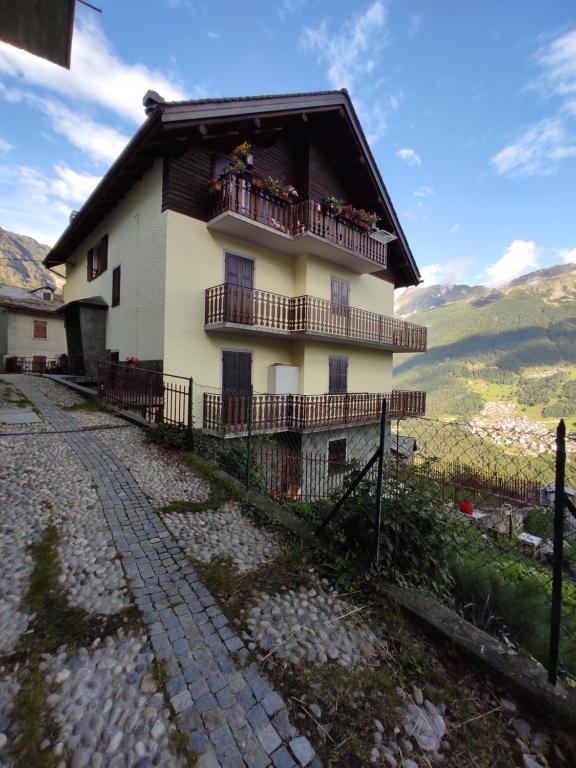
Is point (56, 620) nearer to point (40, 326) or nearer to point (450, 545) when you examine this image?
point (450, 545)

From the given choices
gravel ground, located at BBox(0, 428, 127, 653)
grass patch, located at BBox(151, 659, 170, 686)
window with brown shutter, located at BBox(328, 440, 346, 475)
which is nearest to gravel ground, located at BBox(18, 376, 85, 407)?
gravel ground, located at BBox(0, 428, 127, 653)

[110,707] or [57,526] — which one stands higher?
[57,526]

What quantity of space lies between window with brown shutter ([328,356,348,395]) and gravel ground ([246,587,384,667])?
32.8 ft

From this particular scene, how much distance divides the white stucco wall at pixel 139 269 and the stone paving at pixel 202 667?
661 centimetres

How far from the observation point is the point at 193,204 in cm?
933

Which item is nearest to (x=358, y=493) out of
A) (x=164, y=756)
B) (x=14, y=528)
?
(x=164, y=756)

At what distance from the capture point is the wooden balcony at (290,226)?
30.0 feet

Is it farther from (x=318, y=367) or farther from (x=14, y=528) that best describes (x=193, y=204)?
(x=14, y=528)

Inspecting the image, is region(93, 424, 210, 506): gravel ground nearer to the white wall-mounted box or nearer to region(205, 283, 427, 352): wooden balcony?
region(205, 283, 427, 352): wooden balcony

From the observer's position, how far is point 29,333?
2122 cm

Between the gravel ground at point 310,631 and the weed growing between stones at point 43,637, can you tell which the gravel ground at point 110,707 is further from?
the gravel ground at point 310,631

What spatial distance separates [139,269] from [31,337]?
54.2ft

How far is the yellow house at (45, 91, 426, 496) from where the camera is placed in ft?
29.5

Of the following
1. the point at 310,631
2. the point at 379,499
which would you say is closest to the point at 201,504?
the point at 310,631
